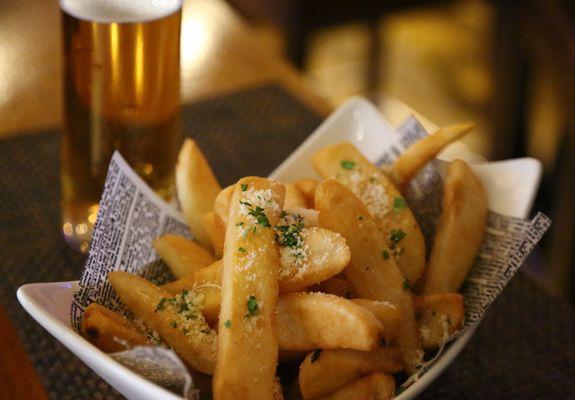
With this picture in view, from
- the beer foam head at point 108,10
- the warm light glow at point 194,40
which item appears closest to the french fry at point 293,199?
the beer foam head at point 108,10

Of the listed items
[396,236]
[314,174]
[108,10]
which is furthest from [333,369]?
[108,10]

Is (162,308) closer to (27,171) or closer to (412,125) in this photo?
(412,125)

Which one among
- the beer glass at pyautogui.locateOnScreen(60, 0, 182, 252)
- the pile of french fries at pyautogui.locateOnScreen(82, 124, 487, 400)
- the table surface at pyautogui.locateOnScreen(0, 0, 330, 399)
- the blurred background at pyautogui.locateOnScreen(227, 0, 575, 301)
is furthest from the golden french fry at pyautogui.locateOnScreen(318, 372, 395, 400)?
the blurred background at pyautogui.locateOnScreen(227, 0, 575, 301)

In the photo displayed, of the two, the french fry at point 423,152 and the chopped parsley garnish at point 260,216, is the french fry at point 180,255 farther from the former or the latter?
the french fry at point 423,152

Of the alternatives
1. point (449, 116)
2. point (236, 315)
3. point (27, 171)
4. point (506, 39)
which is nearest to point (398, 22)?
point (449, 116)

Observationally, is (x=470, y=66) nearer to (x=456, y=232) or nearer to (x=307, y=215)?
(x=456, y=232)

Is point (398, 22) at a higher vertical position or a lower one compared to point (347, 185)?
lower
